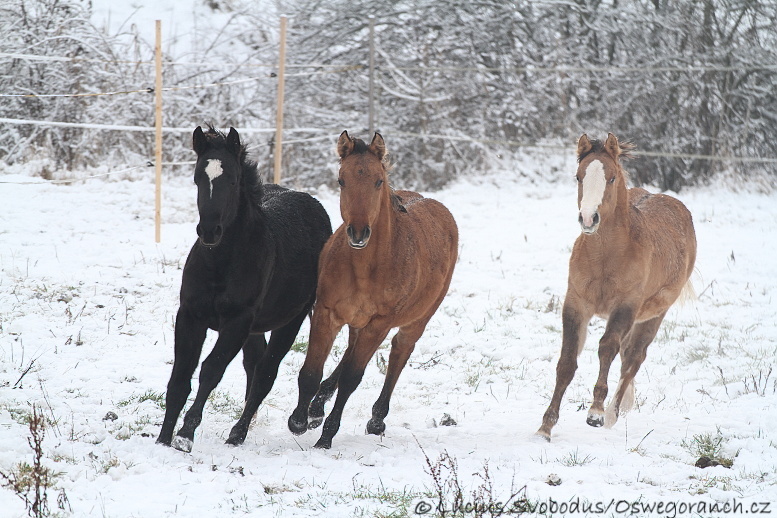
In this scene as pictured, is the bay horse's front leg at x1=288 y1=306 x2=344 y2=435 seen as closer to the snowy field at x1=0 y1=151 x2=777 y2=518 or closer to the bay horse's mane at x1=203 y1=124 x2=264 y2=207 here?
the snowy field at x1=0 y1=151 x2=777 y2=518

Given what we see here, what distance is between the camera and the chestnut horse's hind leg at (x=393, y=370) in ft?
16.3

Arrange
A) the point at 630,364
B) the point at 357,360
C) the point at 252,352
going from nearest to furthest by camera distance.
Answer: the point at 357,360 → the point at 252,352 → the point at 630,364

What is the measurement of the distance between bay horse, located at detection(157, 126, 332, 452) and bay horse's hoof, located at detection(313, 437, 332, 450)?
42cm

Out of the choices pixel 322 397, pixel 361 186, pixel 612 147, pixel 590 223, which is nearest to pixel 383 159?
pixel 361 186

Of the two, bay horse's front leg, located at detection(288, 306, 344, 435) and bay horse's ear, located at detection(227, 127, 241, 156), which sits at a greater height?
bay horse's ear, located at detection(227, 127, 241, 156)

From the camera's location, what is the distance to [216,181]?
14.0 feet

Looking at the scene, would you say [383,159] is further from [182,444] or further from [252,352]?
[182,444]

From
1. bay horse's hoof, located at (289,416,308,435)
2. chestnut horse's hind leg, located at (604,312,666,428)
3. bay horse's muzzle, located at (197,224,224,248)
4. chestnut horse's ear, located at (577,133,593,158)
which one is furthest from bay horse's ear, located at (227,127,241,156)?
chestnut horse's hind leg, located at (604,312,666,428)

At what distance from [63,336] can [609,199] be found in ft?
13.3

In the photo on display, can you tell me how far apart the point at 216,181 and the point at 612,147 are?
268cm

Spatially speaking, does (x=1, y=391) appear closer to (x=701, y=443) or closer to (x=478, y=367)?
(x=478, y=367)

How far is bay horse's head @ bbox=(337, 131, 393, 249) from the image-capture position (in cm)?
432

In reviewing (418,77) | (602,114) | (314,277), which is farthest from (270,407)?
(602,114)

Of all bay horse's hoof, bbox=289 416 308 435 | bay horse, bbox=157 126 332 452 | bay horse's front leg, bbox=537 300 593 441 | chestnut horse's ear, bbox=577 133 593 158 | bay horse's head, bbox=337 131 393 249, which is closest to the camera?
bay horse, bbox=157 126 332 452
